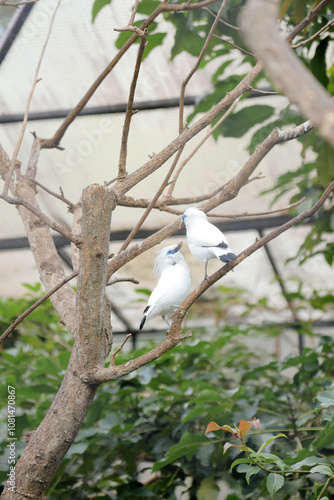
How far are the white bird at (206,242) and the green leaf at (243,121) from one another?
2.70 ft

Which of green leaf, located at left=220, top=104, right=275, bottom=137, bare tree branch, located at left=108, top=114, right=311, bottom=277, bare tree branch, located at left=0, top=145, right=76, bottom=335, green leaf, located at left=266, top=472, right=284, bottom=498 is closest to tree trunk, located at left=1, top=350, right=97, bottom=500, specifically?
bare tree branch, located at left=0, top=145, right=76, bottom=335

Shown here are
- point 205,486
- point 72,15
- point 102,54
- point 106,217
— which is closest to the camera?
point 106,217

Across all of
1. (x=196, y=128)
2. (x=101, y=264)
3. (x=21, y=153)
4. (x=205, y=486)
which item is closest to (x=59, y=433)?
(x=101, y=264)

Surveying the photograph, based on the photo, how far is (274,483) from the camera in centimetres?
112

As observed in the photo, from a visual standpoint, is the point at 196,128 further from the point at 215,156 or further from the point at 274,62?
the point at 215,156

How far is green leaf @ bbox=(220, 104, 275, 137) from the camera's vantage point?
192 centimetres

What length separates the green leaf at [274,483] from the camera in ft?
3.64

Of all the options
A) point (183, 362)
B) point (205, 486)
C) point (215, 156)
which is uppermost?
point (215, 156)

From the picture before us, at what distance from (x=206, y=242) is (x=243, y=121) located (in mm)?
955

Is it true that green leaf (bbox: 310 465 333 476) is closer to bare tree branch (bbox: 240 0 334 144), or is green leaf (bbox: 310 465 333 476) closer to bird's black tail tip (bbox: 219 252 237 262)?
bird's black tail tip (bbox: 219 252 237 262)

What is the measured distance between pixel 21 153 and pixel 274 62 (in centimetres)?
218

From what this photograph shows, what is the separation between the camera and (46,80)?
94.9 inches

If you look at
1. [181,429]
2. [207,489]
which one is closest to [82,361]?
[207,489]

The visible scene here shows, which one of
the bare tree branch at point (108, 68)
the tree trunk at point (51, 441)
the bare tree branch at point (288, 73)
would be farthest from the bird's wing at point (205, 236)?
the bare tree branch at point (288, 73)
